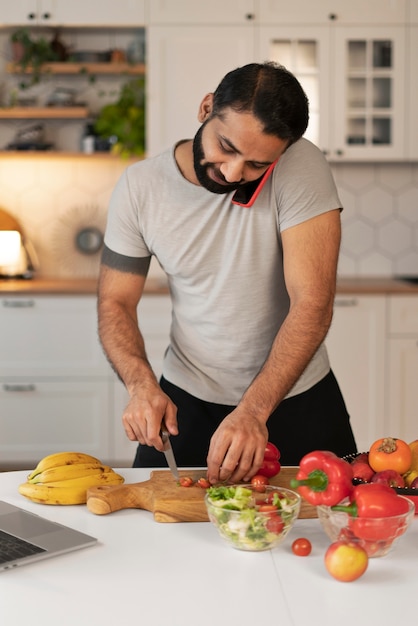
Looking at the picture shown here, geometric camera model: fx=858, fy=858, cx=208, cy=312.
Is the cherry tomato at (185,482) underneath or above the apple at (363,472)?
underneath

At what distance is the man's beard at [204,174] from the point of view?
1.76 m

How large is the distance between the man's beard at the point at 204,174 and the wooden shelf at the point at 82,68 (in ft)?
8.30

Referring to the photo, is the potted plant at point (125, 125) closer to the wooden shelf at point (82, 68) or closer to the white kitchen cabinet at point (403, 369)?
the wooden shelf at point (82, 68)

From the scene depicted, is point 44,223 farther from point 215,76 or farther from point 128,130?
point 215,76

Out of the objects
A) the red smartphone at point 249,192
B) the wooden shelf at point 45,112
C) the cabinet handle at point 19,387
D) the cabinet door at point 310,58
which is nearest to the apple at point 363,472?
the red smartphone at point 249,192

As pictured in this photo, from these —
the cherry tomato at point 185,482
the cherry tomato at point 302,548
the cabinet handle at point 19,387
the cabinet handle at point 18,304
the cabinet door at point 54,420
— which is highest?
the cabinet handle at point 18,304

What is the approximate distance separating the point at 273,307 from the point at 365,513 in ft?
2.81

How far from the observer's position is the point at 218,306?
202 cm

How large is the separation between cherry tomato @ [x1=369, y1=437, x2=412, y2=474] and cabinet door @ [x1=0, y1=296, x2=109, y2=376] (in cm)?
250

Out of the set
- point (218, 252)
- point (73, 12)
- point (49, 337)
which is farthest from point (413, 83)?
point (218, 252)

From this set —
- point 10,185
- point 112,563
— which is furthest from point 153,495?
point 10,185

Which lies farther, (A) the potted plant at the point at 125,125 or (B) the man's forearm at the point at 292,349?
(A) the potted plant at the point at 125,125

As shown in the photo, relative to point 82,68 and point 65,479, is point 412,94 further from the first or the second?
point 65,479

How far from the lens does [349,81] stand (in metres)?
4.02
